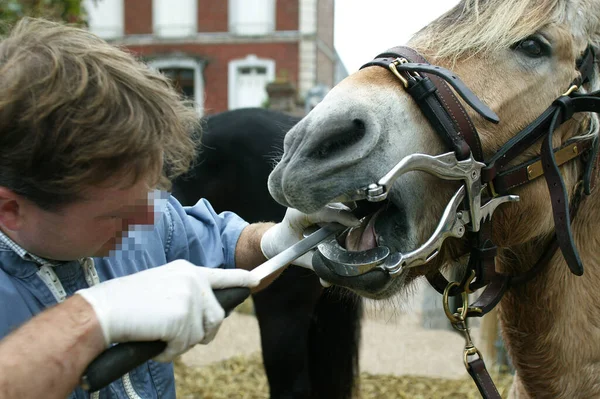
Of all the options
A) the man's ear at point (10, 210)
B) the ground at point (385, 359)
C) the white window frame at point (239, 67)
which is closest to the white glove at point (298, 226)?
the man's ear at point (10, 210)

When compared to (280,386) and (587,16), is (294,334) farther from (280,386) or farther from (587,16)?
(587,16)

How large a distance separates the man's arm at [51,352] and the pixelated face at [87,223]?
248mm

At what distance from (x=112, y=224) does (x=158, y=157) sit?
177mm

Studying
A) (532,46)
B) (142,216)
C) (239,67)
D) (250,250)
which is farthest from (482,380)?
(239,67)

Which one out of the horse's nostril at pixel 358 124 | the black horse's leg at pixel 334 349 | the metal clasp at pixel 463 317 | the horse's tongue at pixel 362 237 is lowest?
the black horse's leg at pixel 334 349

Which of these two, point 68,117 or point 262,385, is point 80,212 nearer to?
point 68,117

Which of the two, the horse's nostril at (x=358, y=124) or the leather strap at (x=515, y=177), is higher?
Result: the horse's nostril at (x=358, y=124)

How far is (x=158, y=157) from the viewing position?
1318 mm

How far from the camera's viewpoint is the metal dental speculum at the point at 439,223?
134 centimetres

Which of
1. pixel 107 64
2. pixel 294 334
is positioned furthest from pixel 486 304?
pixel 294 334

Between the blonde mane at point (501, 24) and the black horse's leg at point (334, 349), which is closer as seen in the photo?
the blonde mane at point (501, 24)

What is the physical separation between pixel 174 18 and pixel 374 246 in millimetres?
23257

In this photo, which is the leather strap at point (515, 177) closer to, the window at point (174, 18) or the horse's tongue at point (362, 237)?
the horse's tongue at point (362, 237)

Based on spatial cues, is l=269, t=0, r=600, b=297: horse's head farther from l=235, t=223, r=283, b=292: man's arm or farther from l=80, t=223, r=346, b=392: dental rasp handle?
l=235, t=223, r=283, b=292: man's arm
